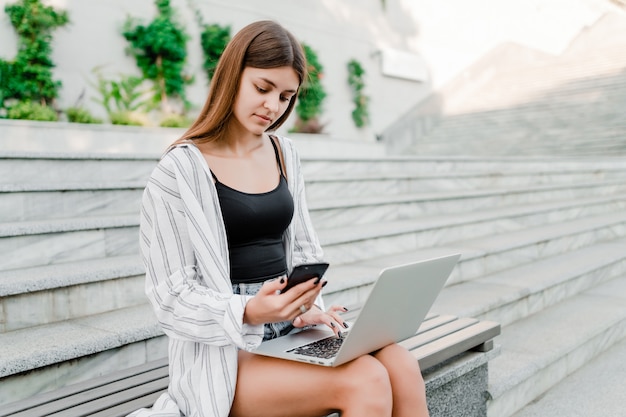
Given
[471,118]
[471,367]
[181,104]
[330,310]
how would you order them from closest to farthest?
[330,310] → [471,367] → [181,104] → [471,118]

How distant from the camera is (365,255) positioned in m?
3.71

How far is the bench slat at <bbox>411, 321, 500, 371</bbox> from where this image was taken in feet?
6.11

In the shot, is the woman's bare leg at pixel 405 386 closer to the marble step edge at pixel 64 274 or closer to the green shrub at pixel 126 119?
the marble step edge at pixel 64 274

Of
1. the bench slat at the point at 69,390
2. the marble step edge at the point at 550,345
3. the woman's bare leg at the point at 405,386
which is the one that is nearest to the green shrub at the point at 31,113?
the bench slat at the point at 69,390

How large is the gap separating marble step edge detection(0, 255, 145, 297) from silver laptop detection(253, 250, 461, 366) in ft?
3.32

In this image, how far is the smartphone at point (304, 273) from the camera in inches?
47.9

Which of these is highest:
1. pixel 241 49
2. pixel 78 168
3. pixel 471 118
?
pixel 471 118

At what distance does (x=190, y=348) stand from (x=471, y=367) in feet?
3.81

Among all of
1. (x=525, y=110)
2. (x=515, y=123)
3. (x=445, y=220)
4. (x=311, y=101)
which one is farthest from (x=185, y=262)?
(x=525, y=110)

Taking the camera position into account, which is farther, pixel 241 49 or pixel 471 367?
pixel 471 367

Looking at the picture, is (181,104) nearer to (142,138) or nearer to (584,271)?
(142,138)

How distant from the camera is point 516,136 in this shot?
9781 mm

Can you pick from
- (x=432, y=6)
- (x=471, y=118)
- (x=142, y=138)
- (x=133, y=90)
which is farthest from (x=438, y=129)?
(x=142, y=138)

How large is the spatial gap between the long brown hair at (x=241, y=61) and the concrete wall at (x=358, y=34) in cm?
619
